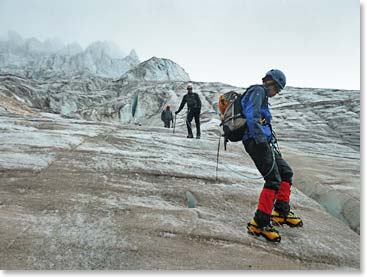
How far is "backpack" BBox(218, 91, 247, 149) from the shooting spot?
139 inches

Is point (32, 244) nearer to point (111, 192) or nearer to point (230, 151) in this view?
point (111, 192)

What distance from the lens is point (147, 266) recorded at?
284 cm

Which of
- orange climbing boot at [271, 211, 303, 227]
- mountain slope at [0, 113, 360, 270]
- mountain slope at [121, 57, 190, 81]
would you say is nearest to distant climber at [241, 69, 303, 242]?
mountain slope at [0, 113, 360, 270]

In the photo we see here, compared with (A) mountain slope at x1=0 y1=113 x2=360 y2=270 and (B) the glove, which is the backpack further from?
(A) mountain slope at x1=0 y1=113 x2=360 y2=270

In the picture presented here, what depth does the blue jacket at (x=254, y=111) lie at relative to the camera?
3.39 meters

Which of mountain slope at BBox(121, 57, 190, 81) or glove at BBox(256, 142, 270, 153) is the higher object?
mountain slope at BBox(121, 57, 190, 81)

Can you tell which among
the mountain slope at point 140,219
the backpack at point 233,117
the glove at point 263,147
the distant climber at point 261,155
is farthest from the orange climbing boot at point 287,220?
the backpack at point 233,117

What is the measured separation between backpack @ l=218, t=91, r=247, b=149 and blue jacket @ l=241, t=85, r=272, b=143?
0.17 ft

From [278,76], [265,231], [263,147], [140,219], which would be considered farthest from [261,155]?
[140,219]

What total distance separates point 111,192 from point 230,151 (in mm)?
4382

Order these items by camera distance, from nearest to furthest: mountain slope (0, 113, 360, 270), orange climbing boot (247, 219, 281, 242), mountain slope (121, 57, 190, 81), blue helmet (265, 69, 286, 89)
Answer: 1. mountain slope (0, 113, 360, 270)
2. orange climbing boot (247, 219, 281, 242)
3. blue helmet (265, 69, 286, 89)
4. mountain slope (121, 57, 190, 81)

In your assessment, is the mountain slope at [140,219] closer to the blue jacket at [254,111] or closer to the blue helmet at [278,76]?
the blue jacket at [254,111]

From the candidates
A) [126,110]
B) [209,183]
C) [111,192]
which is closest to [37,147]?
[111,192]

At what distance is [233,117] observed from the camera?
3.56 meters
